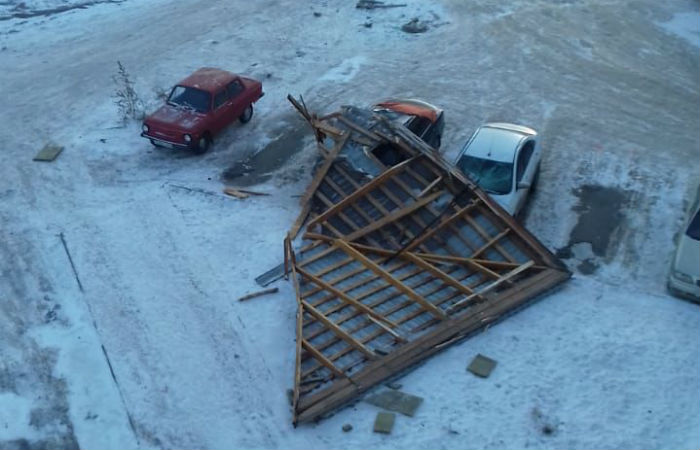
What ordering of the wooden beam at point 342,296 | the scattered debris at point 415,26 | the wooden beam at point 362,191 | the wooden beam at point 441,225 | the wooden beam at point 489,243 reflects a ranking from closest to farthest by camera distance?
the wooden beam at point 342,296, the wooden beam at point 489,243, the wooden beam at point 441,225, the wooden beam at point 362,191, the scattered debris at point 415,26

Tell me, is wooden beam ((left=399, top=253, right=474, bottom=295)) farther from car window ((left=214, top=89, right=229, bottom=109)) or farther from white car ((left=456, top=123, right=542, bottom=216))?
car window ((left=214, top=89, right=229, bottom=109))

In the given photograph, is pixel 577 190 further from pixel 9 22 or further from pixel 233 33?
pixel 9 22

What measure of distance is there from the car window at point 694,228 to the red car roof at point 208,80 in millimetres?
11757

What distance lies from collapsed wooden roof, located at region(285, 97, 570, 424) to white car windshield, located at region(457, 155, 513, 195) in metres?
0.52

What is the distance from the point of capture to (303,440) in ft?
34.8

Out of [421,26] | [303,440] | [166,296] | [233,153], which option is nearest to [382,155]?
[233,153]

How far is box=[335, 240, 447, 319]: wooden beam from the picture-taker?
39.9 ft

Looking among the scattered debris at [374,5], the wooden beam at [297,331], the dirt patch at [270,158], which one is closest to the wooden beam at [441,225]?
the wooden beam at [297,331]

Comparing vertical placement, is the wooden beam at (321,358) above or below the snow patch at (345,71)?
below

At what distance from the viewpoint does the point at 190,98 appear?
59.4 ft

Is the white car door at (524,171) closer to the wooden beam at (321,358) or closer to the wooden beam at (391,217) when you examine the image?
the wooden beam at (391,217)

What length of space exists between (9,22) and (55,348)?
18.8m

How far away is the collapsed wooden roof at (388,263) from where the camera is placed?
455 inches

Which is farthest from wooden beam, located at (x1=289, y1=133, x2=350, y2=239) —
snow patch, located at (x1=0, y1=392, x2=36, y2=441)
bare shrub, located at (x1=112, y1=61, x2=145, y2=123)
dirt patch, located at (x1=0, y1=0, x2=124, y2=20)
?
dirt patch, located at (x1=0, y1=0, x2=124, y2=20)
